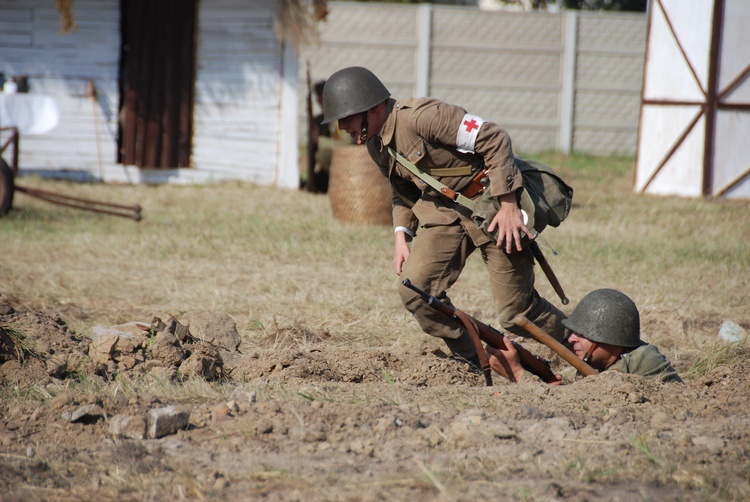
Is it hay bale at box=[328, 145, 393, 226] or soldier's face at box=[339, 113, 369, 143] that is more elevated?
soldier's face at box=[339, 113, 369, 143]

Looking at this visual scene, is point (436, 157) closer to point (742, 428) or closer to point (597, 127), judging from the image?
point (742, 428)

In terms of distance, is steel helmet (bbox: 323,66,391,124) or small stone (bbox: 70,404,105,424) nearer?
small stone (bbox: 70,404,105,424)

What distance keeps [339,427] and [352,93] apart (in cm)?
168

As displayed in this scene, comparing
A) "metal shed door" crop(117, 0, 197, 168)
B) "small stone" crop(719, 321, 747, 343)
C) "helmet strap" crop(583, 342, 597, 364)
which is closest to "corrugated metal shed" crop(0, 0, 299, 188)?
"metal shed door" crop(117, 0, 197, 168)

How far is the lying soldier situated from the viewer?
4.54m

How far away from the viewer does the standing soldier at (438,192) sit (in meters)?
4.10

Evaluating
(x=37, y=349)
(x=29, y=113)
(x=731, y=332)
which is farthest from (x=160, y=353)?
(x=29, y=113)

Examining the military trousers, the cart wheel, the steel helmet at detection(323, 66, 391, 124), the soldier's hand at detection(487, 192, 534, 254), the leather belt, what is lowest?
the cart wheel

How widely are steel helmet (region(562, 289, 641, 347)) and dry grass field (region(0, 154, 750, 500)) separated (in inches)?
17.8

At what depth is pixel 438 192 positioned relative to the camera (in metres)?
4.43

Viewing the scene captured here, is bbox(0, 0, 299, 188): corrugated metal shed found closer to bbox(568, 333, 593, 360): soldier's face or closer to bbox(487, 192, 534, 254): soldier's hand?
bbox(568, 333, 593, 360): soldier's face

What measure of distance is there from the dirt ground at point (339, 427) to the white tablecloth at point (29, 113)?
584 centimetres

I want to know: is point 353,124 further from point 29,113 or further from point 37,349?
point 29,113


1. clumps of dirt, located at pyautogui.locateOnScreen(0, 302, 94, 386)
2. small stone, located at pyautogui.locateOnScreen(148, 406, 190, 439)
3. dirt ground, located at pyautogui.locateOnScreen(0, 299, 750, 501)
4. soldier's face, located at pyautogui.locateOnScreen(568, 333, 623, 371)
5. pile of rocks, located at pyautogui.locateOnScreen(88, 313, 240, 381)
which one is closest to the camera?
dirt ground, located at pyautogui.locateOnScreen(0, 299, 750, 501)
